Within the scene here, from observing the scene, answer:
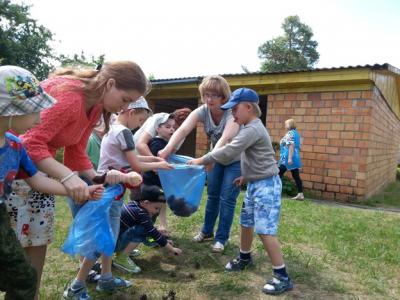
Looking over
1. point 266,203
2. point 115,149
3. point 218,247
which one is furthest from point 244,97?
point 218,247

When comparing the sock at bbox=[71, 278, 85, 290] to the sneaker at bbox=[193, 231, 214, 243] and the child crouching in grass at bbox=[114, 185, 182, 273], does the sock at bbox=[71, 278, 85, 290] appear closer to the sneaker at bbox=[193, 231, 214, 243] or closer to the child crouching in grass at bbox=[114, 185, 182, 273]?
the child crouching in grass at bbox=[114, 185, 182, 273]

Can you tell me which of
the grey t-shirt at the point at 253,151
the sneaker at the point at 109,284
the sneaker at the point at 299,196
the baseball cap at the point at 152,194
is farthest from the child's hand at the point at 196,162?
the sneaker at the point at 299,196

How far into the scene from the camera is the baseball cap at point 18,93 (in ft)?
5.44

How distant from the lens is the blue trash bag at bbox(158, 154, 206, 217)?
11.3ft

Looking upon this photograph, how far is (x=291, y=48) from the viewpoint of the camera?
42.8 meters

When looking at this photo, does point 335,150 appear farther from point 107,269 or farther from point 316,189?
point 107,269

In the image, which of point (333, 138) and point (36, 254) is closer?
point (36, 254)

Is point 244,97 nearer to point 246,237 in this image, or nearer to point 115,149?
point 115,149

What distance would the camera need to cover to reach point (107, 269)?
2.96 meters

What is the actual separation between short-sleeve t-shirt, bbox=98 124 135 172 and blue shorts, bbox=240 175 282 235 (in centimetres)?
113

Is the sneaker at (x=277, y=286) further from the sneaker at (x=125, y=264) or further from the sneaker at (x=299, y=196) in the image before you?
the sneaker at (x=299, y=196)

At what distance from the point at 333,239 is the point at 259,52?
40.7 m

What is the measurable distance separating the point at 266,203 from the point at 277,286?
2.20ft

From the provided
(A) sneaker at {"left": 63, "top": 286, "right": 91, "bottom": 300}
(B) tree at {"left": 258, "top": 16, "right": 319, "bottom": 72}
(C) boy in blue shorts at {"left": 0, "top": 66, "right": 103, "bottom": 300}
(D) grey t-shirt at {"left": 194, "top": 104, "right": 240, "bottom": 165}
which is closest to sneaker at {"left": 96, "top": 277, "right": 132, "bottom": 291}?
(A) sneaker at {"left": 63, "top": 286, "right": 91, "bottom": 300}
